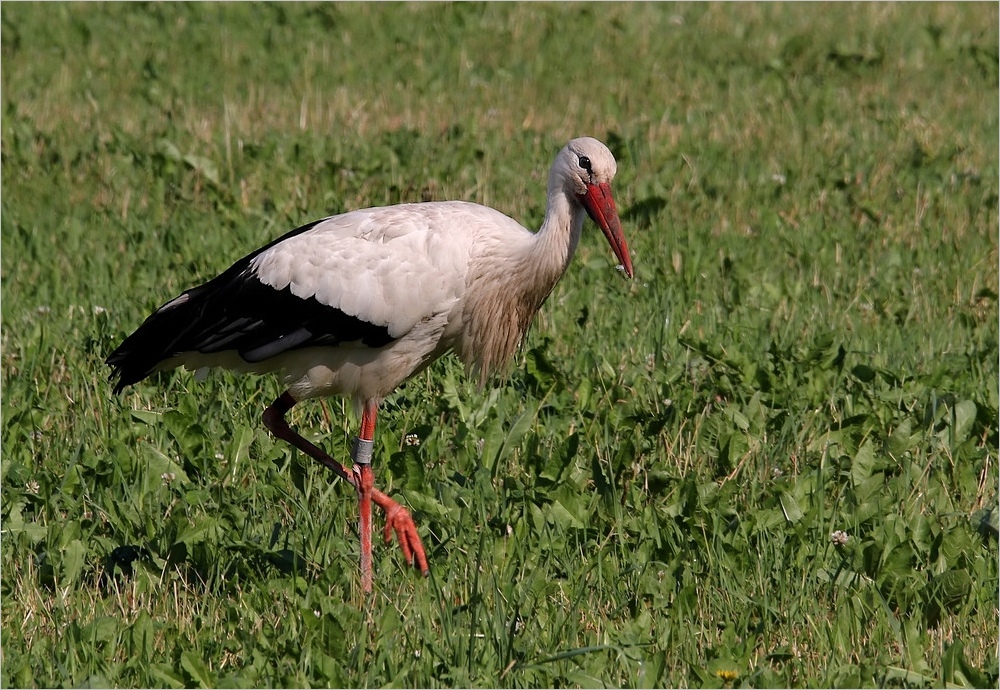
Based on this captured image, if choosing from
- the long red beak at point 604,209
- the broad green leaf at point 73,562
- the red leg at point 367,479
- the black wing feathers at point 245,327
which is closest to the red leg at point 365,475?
the red leg at point 367,479

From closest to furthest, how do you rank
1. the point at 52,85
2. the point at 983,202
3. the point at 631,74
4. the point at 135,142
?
the point at 983,202
the point at 135,142
the point at 52,85
the point at 631,74

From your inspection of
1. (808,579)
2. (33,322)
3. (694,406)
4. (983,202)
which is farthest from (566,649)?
(983,202)

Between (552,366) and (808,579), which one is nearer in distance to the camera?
(808,579)

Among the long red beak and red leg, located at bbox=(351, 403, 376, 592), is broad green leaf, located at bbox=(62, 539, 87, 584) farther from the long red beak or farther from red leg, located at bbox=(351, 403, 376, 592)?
the long red beak

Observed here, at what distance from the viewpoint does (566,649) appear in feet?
12.0

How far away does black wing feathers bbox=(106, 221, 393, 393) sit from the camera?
15.1 feet

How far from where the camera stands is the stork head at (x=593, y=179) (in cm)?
431

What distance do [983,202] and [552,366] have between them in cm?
388

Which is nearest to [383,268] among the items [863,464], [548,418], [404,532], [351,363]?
[351,363]

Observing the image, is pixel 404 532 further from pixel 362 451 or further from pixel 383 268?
pixel 383 268

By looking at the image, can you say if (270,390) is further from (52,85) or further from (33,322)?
(52,85)

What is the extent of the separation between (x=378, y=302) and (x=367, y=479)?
0.64 m

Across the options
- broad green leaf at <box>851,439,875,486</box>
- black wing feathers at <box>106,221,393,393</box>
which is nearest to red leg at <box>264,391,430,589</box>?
black wing feathers at <box>106,221,393,393</box>

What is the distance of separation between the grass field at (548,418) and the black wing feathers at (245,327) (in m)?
0.28
